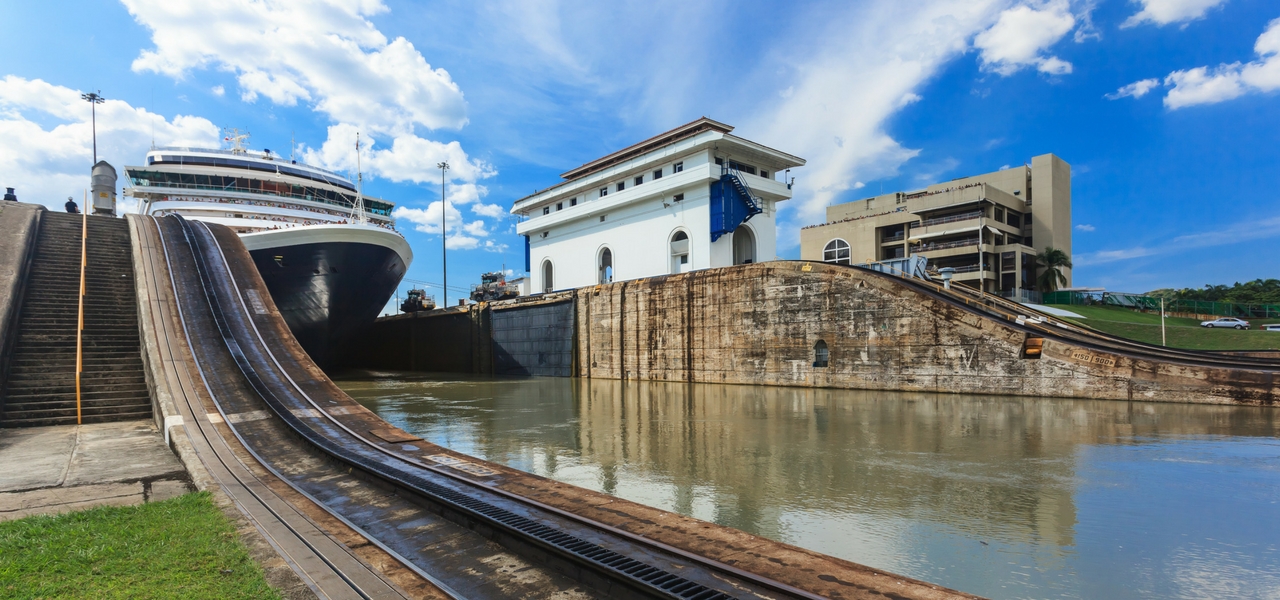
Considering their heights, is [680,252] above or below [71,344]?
above

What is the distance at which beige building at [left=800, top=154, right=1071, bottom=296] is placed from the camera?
45344mm

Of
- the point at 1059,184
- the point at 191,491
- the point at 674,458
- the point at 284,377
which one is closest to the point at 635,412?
the point at 674,458

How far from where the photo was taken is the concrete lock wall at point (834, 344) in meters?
14.9

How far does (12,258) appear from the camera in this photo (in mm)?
14367

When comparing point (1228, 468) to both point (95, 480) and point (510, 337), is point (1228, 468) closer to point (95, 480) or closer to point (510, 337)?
point (95, 480)

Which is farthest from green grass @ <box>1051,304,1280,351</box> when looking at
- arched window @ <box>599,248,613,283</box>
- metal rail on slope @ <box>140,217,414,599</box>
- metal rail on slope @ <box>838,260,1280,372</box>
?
metal rail on slope @ <box>140,217,414,599</box>

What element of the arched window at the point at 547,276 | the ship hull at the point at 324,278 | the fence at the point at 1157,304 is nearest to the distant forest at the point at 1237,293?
the fence at the point at 1157,304

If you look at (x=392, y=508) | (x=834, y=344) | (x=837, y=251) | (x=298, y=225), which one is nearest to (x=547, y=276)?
(x=298, y=225)

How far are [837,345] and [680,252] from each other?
38.7 feet

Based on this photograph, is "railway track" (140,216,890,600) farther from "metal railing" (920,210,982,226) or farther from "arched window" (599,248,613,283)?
"metal railing" (920,210,982,226)

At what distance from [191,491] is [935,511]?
27.2ft

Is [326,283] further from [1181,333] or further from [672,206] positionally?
[1181,333]

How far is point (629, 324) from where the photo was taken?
1032 inches

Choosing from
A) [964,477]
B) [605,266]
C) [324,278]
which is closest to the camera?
[964,477]
